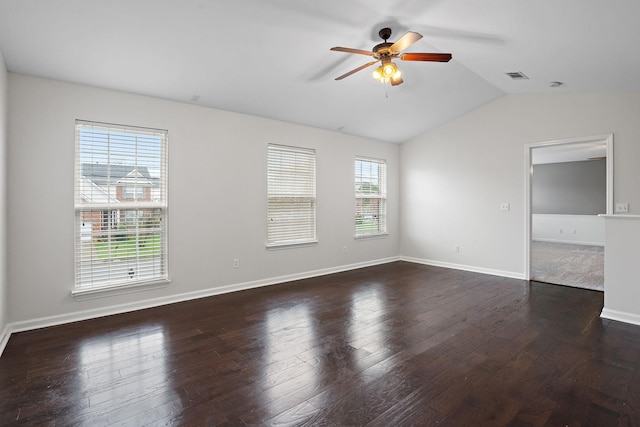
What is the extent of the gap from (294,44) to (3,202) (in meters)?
2.98

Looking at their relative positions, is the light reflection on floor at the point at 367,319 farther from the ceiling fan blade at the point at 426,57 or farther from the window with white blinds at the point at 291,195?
the ceiling fan blade at the point at 426,57

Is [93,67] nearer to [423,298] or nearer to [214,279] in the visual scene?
[214,279]

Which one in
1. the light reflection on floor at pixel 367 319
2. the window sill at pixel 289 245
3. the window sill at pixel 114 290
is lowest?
the light reflection on floor at pixel 367 319

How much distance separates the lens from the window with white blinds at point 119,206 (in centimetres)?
345

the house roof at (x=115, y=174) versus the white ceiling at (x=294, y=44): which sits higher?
the white ceiling at (x=294, y=44)

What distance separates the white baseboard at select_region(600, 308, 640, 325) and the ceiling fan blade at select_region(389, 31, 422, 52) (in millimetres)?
3354

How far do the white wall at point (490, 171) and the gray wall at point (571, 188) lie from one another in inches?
215

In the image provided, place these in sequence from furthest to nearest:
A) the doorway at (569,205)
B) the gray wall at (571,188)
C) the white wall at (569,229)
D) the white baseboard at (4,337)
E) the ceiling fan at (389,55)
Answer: the gray wall at (571,188), the white wall at (569,229), the doorway at (569,205), the ceiling fan at (389,55), the white baseboard at (4,337)

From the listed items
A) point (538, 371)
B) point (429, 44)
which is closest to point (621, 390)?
point (538, 371)

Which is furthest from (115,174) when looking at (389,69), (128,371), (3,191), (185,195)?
(389,69)

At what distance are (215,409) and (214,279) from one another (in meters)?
2.50

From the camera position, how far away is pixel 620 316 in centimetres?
337

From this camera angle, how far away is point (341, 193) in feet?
19.0

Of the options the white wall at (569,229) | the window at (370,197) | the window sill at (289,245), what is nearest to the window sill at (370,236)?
the window at (370,197)
